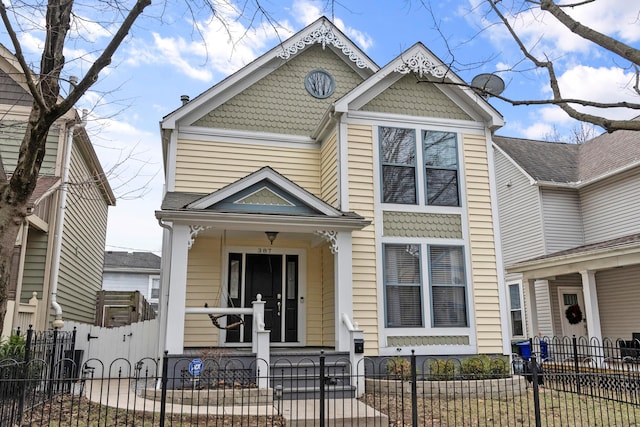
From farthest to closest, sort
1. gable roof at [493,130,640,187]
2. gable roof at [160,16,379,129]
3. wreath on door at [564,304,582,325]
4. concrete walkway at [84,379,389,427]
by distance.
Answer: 1. gable roof at [493,130,640,187]
2. wreath on door at [564,304,582,325]
3. gable roof at [160,16,379,129]
4. concrete walkway at [84,379,389,427]

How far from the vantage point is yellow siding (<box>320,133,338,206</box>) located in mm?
11422

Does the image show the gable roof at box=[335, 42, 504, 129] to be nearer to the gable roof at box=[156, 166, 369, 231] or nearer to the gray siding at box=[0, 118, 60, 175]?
the gable roof at box=[156, 166, 369, 231]

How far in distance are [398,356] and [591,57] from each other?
687 centimetres

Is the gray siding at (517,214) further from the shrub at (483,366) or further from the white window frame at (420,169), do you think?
the shrub at (483,366)

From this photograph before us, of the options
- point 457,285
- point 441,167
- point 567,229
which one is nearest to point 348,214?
point 441,167

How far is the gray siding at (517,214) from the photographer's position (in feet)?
60.9

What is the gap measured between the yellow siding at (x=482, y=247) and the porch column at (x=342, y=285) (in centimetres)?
286

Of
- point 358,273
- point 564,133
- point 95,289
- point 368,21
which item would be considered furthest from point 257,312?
point 564,133

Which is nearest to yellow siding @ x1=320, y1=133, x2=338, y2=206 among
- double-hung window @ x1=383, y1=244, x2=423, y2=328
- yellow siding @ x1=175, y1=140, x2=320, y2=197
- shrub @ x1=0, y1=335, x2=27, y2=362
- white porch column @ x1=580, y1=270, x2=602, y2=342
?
yellow siding @ x1=175, y1=140, x2=320, y2=197

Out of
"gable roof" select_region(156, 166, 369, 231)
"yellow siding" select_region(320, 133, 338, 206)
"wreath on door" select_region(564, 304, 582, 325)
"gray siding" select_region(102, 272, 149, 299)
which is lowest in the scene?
"wreath on door" select_region(564, 304, 582, 325)

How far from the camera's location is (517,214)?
19.6m

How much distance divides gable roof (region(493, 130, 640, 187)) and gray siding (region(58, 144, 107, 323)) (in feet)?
47.5

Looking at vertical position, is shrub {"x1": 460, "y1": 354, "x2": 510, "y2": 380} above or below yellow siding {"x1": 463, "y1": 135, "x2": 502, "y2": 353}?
below

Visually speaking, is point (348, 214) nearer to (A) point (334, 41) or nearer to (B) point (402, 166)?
(B) point (402, 166)
